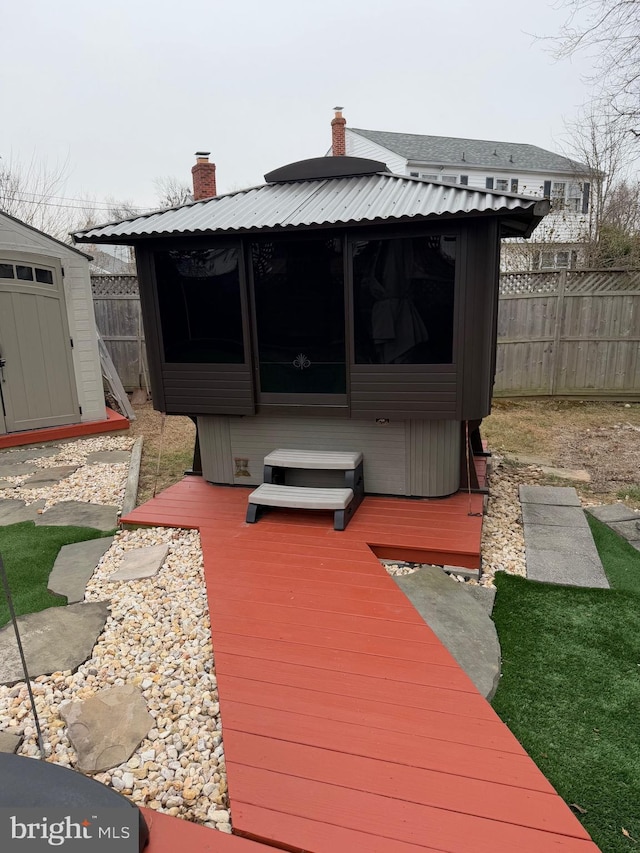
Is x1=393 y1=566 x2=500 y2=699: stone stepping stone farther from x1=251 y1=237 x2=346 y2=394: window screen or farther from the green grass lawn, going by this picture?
x1=251 y1=237 x2=346 y2=394: window screen

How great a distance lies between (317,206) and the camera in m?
4.05

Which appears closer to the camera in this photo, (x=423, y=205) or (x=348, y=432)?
(x=423, y=205)

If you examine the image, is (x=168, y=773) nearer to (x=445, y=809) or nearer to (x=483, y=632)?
(x=445, y=809)

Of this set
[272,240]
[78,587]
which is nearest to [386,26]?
[272,240]

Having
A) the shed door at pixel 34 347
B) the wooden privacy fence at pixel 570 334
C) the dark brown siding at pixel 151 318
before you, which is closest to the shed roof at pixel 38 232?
the shed door at pixel 34 347

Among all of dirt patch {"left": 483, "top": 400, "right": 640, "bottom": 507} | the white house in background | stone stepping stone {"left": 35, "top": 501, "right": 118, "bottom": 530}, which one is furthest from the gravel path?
the white house in background

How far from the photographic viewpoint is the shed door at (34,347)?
6480 millimetres

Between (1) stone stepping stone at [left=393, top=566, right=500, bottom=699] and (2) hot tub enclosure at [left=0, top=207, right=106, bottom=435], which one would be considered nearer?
(1) stone stepping stone at [left=393, top=566, right=500, bottom=699]

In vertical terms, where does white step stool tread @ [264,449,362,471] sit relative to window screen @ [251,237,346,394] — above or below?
below

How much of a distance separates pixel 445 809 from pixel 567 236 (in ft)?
65.1

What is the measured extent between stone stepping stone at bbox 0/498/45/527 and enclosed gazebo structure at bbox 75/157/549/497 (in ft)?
4.49

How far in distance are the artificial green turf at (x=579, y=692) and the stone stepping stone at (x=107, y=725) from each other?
1.42 m

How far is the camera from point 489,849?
1.51 meters

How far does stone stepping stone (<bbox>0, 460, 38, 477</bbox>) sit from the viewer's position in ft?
18.4
